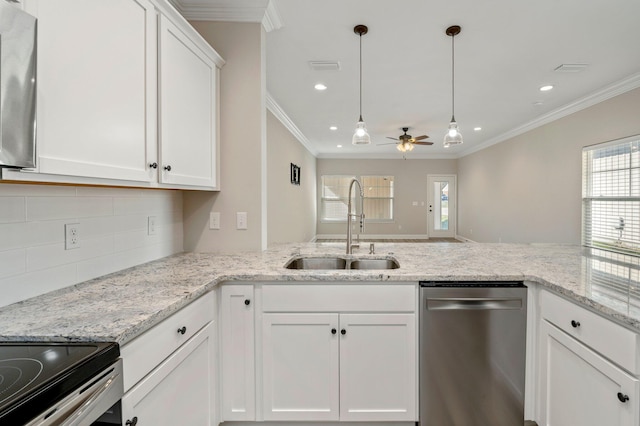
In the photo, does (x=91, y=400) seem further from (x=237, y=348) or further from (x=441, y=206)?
(x=441, y=206)

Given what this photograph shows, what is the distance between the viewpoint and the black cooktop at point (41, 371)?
24.9 inches

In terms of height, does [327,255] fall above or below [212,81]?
below

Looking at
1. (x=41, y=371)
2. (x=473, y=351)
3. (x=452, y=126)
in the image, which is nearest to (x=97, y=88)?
(x=41, y=371)

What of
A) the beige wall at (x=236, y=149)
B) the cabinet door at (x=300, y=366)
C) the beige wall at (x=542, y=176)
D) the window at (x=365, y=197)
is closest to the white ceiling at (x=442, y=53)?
the beige wall at (x=236, y=149)

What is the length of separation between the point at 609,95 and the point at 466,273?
407 centimetres

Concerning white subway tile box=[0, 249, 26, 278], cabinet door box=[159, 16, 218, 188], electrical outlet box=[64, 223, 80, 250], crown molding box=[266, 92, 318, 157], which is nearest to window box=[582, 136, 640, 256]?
crown molding box=[266, 92, 318, 157]

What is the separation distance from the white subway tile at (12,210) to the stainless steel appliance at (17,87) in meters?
0.48

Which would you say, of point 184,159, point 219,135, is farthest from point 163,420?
point 219,135

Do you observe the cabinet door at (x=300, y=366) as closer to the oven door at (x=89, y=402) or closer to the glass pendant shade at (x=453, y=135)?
the oven door at (x=89, y=402)

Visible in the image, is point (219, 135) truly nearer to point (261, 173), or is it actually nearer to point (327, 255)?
point (261, 173)

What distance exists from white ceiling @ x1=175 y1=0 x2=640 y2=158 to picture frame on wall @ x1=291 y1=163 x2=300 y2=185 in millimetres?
1175

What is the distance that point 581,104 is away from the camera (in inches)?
173

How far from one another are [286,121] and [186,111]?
365 cm

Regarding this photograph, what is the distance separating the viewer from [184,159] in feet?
5.77
